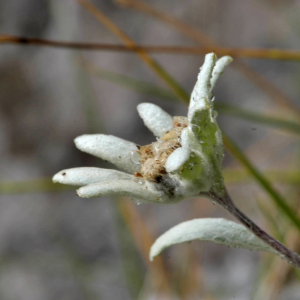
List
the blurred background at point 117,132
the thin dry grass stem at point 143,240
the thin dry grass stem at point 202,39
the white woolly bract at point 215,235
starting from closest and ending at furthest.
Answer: the white woolly bract at point 215,235 → the thin dry grass stem at point 202,39 → the thin dry grass stem at point 143,240 → the blurred background at point 117,132

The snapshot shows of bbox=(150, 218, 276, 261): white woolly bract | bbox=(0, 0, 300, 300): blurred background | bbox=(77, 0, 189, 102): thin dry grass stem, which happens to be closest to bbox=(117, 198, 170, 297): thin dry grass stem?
bbox=(0, 0, 300, 300): blurred background

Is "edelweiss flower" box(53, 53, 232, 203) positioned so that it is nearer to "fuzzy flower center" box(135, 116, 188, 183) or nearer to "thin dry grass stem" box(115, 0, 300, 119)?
"fuzzy flower center" box(135, 116, 188, 183)

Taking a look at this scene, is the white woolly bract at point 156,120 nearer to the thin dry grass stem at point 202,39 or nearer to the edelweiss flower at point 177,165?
the edelweiss flower at point 177,165

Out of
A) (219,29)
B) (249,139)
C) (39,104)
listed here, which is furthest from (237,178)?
(39,104)

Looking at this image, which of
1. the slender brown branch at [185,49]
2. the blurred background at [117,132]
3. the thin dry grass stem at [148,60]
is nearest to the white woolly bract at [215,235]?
the thin dry grass stem at [148,60]

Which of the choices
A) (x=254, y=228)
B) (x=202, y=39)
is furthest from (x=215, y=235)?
(x=202, y=39)

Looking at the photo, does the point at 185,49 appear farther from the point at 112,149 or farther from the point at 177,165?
the point at 177,165
